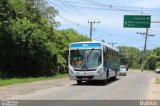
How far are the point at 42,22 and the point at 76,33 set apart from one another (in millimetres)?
29227

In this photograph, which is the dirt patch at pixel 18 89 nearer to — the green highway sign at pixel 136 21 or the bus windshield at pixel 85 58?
the bus windshield at pixel 85 58

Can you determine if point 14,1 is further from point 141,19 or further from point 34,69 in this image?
point 141,19

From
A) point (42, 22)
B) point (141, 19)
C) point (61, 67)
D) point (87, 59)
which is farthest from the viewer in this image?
point (61, 67)

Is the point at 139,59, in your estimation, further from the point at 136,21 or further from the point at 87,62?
the point at 87,62

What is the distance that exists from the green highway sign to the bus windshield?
14892mm

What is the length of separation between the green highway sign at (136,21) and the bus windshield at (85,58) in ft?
48.9

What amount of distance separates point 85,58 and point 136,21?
15976mm

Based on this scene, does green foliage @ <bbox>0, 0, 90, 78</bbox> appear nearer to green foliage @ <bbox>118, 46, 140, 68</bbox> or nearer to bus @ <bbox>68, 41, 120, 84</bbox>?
bus @ <bbox>68, 41, 120, 84</bbox>

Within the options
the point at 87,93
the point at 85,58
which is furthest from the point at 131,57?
the point at 87,93

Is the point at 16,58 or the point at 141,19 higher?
the point at 141,19

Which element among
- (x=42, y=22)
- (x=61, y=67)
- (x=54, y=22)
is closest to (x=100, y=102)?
(x=42, y=22)

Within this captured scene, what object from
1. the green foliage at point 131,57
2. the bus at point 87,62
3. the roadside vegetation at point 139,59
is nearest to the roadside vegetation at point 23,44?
the bus at point 87,62

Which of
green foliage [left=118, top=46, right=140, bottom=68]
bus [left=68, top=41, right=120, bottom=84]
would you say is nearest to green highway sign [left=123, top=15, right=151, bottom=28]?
bus [left=68, top=41, right=120, bottom=84]

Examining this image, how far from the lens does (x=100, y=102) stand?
1953 centimetres
